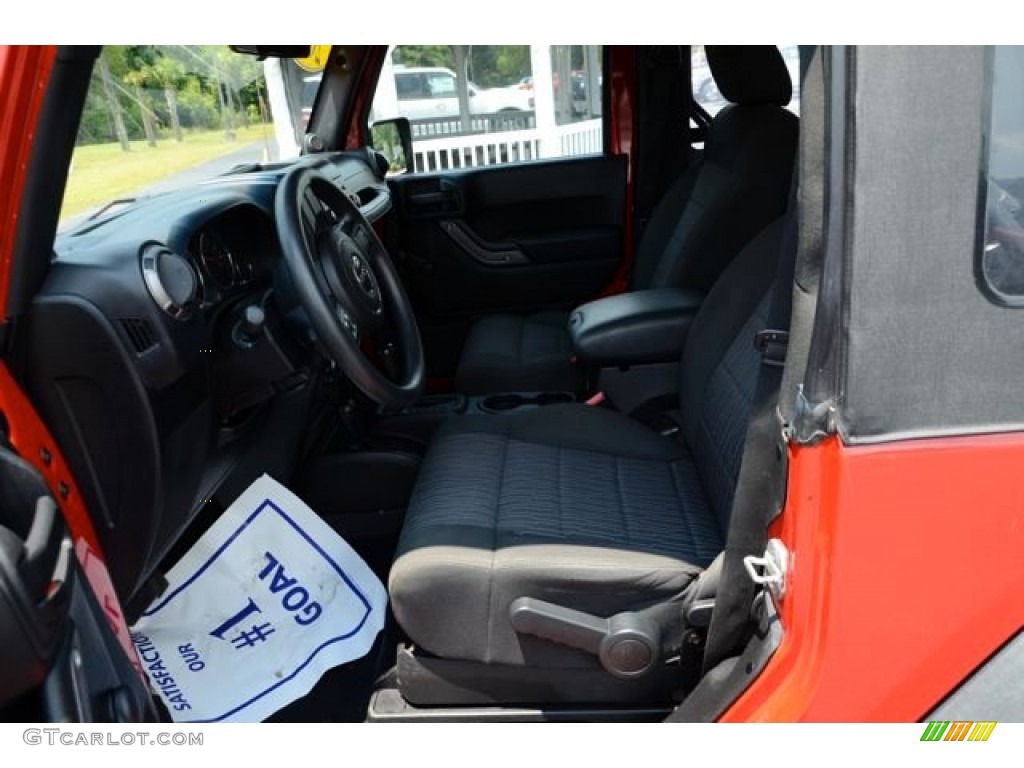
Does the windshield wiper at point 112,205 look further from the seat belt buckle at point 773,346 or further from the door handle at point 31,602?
the seat belt buckle at point 773,346

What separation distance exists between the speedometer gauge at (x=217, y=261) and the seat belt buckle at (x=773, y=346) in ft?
3.31

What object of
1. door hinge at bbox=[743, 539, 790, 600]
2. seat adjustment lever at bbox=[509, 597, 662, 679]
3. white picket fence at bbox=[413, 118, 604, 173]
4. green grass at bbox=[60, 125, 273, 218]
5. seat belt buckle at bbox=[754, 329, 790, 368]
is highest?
green grass at bbox=[60, 125, 273, 218]

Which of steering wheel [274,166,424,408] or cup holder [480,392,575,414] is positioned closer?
steering wheel [274,166,424,408]

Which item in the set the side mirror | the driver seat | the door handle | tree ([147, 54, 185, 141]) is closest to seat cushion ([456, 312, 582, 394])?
the driver seat

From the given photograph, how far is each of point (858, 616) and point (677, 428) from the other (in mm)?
1280

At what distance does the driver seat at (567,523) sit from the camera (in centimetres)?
→ 133

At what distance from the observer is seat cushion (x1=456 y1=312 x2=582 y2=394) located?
2.72m

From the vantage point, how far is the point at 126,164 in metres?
1.58

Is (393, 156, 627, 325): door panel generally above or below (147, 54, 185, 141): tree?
below

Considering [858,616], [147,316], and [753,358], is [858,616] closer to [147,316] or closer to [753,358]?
[753,358]

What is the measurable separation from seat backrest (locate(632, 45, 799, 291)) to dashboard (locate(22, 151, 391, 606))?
1117mm

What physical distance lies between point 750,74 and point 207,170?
1.31 meters

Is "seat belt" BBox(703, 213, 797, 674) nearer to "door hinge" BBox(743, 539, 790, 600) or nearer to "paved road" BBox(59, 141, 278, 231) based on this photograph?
"door hinge" BBox(743, 539, 790, 600)

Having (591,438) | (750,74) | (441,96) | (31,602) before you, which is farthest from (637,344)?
(441,96)
